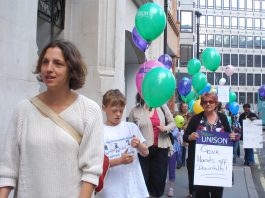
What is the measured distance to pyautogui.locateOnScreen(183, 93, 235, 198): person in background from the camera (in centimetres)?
520

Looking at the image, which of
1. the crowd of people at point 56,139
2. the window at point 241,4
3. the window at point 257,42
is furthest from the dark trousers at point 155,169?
the window at point 241,4

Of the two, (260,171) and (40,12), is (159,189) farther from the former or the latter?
(260,171)

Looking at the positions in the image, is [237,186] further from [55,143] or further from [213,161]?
[55,143]

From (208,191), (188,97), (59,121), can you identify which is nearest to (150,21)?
(208,191)

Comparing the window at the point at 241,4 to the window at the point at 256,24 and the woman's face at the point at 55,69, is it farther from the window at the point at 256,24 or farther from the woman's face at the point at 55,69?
the woman's face at the point at 55,69

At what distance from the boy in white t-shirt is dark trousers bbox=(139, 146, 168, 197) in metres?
2.48

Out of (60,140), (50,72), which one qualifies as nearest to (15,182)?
(60,140)

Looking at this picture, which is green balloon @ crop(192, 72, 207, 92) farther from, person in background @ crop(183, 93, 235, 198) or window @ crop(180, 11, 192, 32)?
window @ crop(180, 11, 192, 32)

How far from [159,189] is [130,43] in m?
8.09

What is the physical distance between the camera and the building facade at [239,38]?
75.1 meters

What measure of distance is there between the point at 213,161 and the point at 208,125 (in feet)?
1.45

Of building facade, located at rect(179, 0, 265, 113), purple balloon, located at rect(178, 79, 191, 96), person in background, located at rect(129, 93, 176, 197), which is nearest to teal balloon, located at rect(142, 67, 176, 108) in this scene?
person in background, located at rect(129, 93, 176, 197)

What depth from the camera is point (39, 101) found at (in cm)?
240

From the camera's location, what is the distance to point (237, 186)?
350 inches
